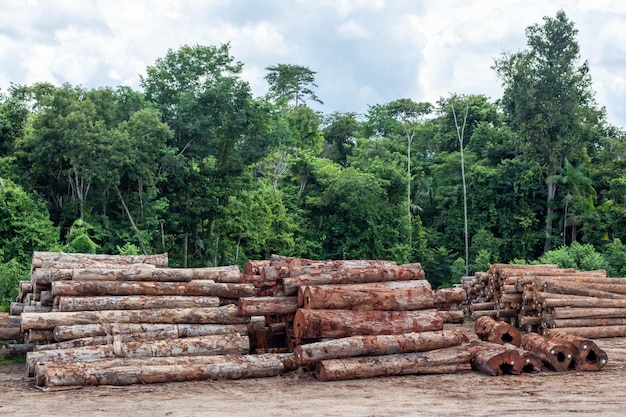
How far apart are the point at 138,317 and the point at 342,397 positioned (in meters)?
4.29

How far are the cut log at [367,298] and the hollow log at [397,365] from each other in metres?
1.06

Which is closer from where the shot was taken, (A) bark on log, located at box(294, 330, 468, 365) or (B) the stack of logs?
(A) bark on log, located at box(294, 330, 468, 365)

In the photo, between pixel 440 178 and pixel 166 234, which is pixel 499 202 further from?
pixel 166 234

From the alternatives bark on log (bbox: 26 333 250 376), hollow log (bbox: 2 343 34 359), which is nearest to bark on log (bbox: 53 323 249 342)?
bark on log (bbox: 26 333 250 376)

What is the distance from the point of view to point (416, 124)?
56.3m

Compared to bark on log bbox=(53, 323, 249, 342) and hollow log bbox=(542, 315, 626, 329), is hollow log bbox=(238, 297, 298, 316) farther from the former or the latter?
hollow log bbox=(542, 315, 626, 329)

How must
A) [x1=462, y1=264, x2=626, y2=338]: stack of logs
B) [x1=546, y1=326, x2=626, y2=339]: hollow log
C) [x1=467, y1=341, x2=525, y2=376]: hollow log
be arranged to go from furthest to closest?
[x1=462, y1=264, x2=626, y2=338]: stack of logs
[x1=546, y1=326, x2=626, y2=339]: hollow log
[x1=467, y1=341, x2=525, y2=376]: hollow log

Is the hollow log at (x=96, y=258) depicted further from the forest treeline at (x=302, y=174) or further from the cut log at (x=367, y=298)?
the forest treeline at (x=302, y=174)

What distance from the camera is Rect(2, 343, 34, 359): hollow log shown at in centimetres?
1409

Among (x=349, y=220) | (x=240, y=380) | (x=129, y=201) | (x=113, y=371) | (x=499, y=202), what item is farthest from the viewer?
(x=499, y=202)

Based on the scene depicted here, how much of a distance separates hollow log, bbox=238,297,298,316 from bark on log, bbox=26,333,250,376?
53 cm

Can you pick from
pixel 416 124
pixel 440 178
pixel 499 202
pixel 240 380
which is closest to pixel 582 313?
pixel 240 380

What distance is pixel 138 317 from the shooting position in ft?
41.9

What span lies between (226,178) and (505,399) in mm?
28236
